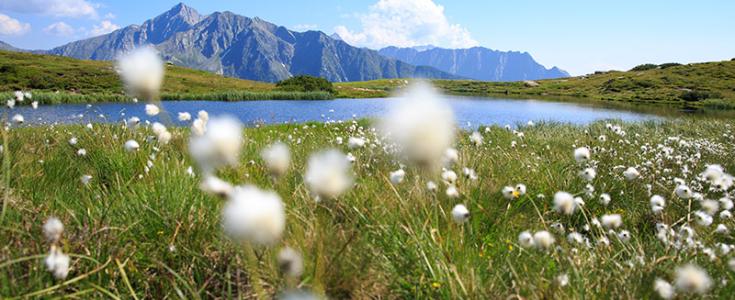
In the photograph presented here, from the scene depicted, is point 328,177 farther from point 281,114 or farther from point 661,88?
point 661,88

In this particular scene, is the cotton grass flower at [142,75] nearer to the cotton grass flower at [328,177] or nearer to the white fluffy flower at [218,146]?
the white fluffy flower at [218,146]

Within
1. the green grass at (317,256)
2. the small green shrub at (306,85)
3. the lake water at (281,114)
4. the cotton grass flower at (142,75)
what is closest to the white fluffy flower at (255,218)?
the green grass at (317,256)

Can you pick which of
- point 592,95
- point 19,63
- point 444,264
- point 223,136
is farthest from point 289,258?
point 19,63

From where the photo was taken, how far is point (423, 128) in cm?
160

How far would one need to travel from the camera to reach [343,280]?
1.89 meters

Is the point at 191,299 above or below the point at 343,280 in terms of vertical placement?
below

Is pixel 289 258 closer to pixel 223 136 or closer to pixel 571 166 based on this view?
pixel 223 136

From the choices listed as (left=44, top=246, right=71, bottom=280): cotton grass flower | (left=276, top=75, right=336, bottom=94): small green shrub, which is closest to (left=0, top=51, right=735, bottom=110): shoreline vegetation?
(left=276, top=75, right=336, bottom=94): small green shrub

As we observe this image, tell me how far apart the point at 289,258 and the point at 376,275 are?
3.02 ft

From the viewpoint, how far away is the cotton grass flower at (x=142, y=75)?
5.82ft

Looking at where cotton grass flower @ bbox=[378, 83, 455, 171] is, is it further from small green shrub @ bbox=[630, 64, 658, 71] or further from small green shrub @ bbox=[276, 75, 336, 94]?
small green shrub @ bbox=[630, 64, 658, 71]

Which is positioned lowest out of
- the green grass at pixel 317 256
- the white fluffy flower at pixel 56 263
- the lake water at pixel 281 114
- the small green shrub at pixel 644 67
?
the lake water at pixel 281 114

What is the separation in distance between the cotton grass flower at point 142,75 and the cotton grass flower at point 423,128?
988mm

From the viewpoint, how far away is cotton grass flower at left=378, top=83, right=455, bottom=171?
1600 mm
